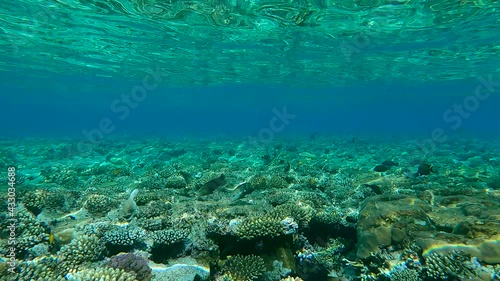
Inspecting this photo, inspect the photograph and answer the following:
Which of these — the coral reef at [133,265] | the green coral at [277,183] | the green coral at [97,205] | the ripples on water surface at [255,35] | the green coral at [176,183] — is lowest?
the green coral at [176,183]

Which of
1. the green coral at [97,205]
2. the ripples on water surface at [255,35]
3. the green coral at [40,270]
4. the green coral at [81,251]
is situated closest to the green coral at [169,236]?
the green coral at [81,251]

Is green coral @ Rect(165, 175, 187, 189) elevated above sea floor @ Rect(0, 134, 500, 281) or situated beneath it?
situated beneath

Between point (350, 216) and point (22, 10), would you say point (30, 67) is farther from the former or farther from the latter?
point (350, 216)

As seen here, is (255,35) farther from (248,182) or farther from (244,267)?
(244,267)

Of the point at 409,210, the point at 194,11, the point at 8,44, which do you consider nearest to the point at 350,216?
the point at 409,210

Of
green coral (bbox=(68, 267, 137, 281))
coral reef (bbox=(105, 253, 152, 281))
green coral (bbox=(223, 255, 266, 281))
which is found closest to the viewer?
green coral (bbox=(68, 267, 137, 281))

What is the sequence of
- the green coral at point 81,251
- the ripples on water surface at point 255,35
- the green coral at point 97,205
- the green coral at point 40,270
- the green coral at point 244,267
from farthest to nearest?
the ripples on water surface at point 255,35 → the green coral at point 97,205 → the green coral at point 81,251 → the green coral at point 244,267 → the green coral at point 40,270

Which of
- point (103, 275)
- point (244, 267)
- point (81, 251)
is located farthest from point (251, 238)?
point (81, 251)

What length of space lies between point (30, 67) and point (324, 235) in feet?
142

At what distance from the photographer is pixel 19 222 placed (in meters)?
6.00

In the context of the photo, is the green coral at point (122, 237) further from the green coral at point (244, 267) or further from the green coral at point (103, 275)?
the green coral at point (244, 267)

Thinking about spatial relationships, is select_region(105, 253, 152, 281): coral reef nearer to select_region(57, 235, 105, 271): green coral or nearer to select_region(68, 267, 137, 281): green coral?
select_region(68, 267, 137, 281): green coral

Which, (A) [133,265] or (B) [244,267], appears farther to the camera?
(B) [244,267]

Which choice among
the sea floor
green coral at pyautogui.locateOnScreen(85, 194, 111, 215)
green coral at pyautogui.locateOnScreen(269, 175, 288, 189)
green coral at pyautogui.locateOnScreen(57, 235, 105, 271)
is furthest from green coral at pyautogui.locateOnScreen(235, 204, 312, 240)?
green coral at pyautogui.locateOnScreen(85, 194, 111, 215)
